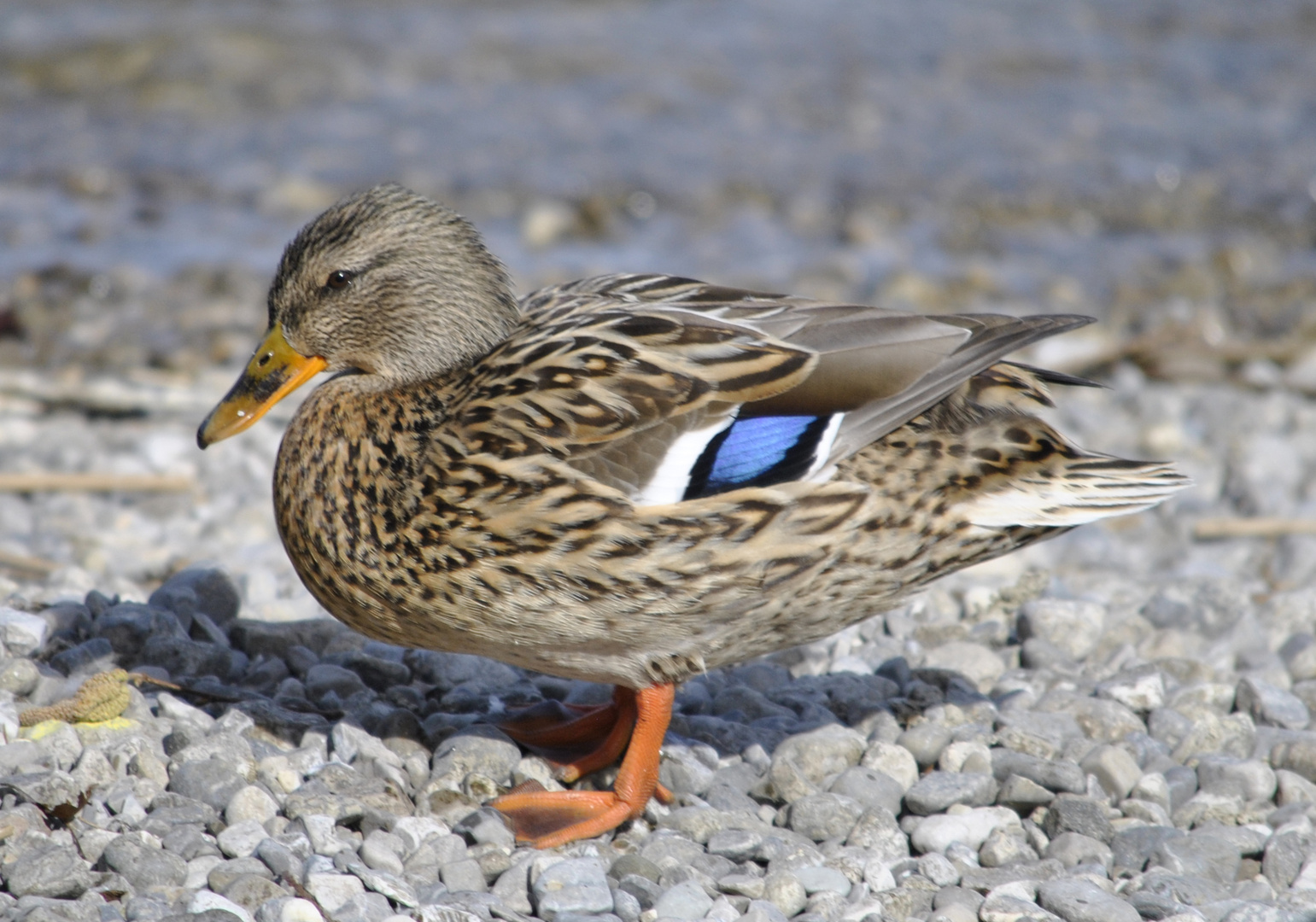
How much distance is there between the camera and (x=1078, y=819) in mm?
3441

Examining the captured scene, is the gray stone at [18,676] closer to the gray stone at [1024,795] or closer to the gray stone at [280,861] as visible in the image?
the gray stone at [280,861]

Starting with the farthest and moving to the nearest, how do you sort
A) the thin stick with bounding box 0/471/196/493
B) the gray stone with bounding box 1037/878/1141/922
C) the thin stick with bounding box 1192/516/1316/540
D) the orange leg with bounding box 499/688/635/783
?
the thin stick with bounding box 1192/516/1316/540, the thin stick with bounding box 0/471/196/493, the orange leg with bounding box 499/688/635/783, the gray stone with bounding box 1037/878/1141/922

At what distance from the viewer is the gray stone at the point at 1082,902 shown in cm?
302

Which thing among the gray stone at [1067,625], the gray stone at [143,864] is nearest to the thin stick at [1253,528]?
the gray stone at [1067,625]

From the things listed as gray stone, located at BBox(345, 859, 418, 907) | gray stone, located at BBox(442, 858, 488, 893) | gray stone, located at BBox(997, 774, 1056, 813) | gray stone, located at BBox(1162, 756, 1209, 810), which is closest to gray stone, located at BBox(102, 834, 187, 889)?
gray stone, located at BBox(345, 859, 418, 907)

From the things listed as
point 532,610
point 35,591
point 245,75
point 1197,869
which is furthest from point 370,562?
point 245,75

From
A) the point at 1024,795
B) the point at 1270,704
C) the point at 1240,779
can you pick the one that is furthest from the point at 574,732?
the point at 1270,704

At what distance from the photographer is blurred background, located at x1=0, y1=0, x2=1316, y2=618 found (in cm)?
583

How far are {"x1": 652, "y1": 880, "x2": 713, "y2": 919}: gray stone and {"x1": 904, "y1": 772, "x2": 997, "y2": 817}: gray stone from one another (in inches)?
28.3

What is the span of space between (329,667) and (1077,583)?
104 inches

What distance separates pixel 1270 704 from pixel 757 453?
1861 millimetres

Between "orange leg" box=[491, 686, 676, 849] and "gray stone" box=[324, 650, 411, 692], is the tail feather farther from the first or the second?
"gray stone" box=[324, 650, 411, 692]

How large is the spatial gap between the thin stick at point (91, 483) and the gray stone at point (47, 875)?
2.71 meters

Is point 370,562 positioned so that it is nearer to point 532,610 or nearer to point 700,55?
point 532,610
